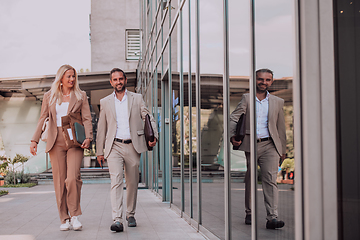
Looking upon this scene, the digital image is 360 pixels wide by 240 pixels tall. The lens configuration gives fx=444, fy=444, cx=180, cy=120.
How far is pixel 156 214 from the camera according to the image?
22.7 feet

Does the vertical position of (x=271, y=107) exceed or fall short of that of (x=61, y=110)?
it falls short

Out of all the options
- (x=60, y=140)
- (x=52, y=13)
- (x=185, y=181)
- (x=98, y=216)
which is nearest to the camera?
(x=60, y=140)

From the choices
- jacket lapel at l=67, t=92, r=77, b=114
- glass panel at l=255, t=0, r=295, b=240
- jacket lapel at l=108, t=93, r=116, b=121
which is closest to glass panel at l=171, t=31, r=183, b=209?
jacket lapel at l=108, t=93, r=116, b=121

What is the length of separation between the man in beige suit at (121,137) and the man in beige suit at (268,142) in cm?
240

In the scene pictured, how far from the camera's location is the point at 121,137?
5.45 metres

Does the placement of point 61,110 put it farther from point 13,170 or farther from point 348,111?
point 13,170

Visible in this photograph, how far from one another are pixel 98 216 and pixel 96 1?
19423 mm

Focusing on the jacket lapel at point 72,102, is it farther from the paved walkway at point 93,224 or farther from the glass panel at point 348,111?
the glass panel at point 348,111

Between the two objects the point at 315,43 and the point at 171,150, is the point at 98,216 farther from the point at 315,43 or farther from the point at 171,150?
the point at 315,43

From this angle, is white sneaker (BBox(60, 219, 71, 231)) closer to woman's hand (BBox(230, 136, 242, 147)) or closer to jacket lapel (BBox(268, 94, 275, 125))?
woman's hand (BBox(230, 136, 242, 147))

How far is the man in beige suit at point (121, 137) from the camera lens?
538 cm

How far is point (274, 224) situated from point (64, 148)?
3304 mm

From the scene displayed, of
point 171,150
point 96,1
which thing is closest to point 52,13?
point 96,1

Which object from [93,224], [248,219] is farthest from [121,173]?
[248,219]
